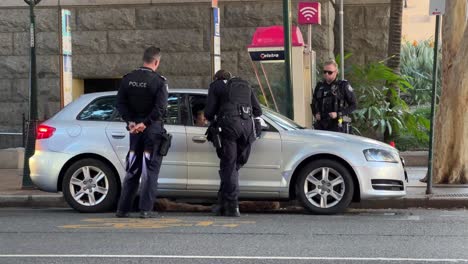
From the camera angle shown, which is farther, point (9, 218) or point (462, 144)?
point (462, 144)

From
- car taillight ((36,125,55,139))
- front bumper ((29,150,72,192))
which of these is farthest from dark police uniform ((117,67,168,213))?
car taillight ((36,125,55,139))

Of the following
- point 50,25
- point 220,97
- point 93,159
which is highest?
point 50,25

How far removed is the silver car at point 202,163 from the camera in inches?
388

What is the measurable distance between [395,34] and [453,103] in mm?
4602

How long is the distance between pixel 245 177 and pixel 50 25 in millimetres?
8825

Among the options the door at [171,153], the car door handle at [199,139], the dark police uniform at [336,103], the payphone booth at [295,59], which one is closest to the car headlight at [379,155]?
the dark police uniform at [336,103]

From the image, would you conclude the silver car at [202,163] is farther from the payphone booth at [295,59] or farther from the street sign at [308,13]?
the street sign at [308,13]

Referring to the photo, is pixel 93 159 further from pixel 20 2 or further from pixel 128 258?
pixel 20 2

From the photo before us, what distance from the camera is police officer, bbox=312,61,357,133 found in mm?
11391

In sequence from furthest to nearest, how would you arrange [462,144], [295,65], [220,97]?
[295,65], [462,144], [220,97]

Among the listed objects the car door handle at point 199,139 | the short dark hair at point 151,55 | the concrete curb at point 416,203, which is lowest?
the concrete curb at point 416,203

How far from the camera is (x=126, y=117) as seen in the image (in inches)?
371

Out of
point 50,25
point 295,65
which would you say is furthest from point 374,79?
point 50,25

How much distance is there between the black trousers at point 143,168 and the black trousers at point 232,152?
71cm
